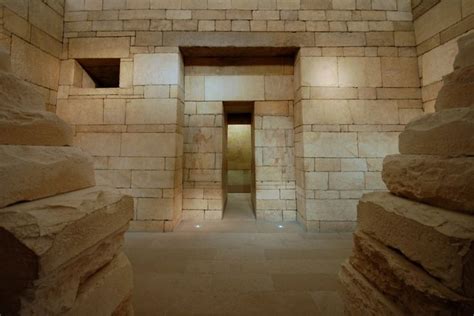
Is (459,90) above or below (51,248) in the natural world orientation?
above

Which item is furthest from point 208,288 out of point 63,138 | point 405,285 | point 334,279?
point 63,138

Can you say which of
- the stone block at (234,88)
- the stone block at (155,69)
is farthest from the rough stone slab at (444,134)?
the stone block at (155,69)

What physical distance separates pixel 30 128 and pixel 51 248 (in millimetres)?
745

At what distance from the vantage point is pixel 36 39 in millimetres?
3512

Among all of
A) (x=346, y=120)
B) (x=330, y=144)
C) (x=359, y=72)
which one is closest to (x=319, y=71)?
(x=359, y=72)

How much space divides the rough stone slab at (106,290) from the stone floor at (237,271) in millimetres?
619

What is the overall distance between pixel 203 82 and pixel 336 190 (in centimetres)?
348

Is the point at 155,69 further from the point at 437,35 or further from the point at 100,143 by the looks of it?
the point at 437,35

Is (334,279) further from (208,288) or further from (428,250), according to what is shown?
(428,250)

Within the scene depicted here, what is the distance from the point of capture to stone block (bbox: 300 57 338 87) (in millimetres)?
3938

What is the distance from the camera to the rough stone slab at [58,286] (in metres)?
0.84

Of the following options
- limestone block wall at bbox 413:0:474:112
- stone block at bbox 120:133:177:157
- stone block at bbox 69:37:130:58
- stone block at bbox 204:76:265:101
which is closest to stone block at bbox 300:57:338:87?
stone block at bbox 204:76:265:101

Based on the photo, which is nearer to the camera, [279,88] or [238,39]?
[238,39]

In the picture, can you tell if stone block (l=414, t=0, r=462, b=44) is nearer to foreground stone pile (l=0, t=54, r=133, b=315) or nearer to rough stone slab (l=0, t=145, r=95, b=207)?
foreground stone pile (l=0, t=54, r=133, b=315)
